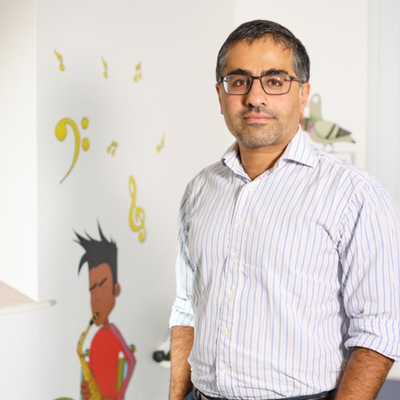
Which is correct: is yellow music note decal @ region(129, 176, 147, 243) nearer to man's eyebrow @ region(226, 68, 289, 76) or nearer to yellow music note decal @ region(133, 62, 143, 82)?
yellow music note decal @ region(133, 62, 143, 82)

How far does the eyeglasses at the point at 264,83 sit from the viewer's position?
1.36m

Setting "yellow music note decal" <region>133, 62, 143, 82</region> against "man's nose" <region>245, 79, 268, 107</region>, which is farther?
"yellow music note decal" <region>133, 62, 143, 82</region>

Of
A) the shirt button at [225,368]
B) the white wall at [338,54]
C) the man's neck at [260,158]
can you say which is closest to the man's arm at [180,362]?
the shirt button at [225,368]

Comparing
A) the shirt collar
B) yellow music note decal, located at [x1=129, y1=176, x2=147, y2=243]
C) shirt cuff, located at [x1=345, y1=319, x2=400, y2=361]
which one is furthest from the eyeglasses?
yellow music note decal, located at [x1=129, y1=176, x2=147, y2=243]

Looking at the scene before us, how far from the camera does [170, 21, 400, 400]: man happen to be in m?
1.21

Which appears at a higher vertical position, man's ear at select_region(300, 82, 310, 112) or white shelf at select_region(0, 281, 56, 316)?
man's ear at select_region(300, 82, 310, 112)

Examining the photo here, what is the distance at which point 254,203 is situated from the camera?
1359 mm

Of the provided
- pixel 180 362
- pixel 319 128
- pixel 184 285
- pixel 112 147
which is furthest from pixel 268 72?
pixel 319 128

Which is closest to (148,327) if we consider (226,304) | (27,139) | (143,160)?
(143,160)

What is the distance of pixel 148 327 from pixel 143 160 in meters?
0.75

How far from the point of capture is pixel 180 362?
1.56 m

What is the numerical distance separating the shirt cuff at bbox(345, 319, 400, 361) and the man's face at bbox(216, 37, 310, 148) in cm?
A: 41

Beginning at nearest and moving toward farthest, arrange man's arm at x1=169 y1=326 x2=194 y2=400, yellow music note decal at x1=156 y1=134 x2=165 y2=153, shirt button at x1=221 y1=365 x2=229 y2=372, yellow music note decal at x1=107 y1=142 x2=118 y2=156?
shirt button at x1=221 y1=365 x2=229 y2=372, man's arm at x1=169 y1=326 x2=194 y2=400, yellow music note decal at x1=107 y1=142 x2=118 y2=156, yellow music note decal at x1=156 y1=134 x2=165 y2=153

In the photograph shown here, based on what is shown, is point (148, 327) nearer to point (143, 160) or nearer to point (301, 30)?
point (143, 160)
